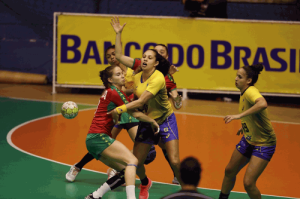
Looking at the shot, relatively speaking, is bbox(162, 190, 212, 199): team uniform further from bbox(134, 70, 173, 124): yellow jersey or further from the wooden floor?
the wooden floor

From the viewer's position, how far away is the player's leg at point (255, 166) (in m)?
5.21

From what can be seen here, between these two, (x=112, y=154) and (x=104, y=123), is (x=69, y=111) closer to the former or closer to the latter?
(x=104, y=123)

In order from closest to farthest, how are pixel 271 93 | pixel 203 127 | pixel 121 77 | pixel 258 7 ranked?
pixel 121 77
pixel 203 127
pixel 271 93
pixel 258 7

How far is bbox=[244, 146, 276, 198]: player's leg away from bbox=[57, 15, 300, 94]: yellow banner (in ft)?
33.0

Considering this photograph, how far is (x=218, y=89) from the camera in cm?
1528

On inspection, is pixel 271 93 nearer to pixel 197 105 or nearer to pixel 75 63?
pixel 197 105

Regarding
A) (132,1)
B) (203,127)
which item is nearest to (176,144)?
(203,127)

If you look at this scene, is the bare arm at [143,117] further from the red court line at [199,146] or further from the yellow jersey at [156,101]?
the red court line at [199,146]

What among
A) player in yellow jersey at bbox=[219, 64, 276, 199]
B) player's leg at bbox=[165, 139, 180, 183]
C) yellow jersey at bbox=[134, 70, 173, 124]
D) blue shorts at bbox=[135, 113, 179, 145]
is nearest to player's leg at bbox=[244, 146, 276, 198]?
player in yellow jersey at bbox=[219, 64, 276, 199]

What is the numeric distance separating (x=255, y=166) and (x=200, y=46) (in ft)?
34.2

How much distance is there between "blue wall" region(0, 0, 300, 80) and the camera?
18.2 metres

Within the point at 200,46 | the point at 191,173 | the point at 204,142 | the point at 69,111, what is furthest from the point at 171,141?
the point at 200,46

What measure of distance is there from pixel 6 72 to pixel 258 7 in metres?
11.5

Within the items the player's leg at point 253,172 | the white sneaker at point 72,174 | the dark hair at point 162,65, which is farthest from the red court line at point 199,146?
the dark hair at point 162,65
